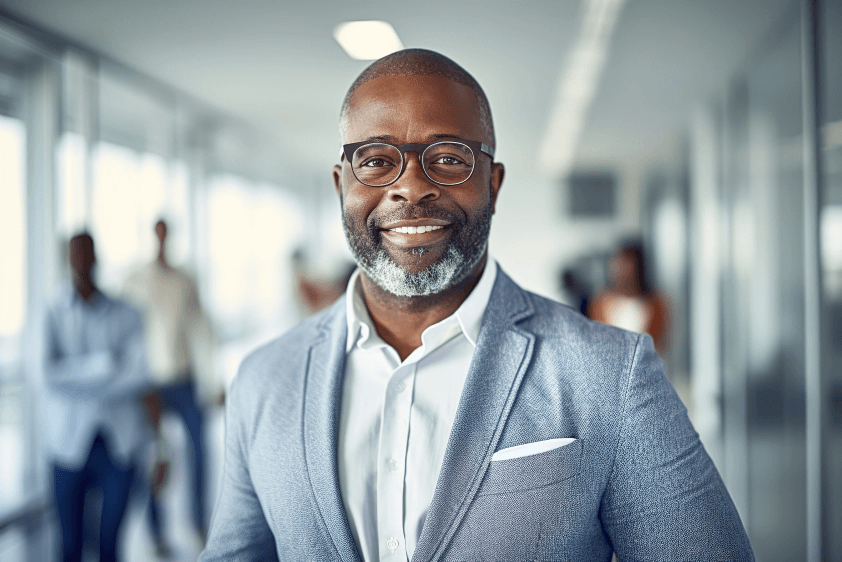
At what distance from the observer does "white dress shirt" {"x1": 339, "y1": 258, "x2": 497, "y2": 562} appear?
95 cm

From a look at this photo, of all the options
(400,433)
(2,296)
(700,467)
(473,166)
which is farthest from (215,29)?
(700,467)

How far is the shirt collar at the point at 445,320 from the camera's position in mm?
1044

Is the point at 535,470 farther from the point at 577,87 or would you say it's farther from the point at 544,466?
the point at 577,87

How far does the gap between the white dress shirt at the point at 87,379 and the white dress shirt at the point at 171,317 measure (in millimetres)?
651

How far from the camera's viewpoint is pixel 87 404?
2.48m

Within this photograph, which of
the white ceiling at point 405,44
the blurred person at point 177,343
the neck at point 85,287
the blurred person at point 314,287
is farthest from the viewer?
the blurred person at point 314,287

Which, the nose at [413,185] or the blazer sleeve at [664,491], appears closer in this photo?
the blazer sleeve at [664,491]

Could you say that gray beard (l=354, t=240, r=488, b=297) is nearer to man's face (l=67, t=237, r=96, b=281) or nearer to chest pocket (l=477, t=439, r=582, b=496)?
chest pocket (l=477, t=439, r=582, b=496)

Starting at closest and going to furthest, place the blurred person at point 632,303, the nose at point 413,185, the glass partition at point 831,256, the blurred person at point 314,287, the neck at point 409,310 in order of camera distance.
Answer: the nose at point 413,185 < the neck at point 409,310 < the glass partition at point 831,256 < the blurred person at point 632,303 < the blurred person at point 314,287

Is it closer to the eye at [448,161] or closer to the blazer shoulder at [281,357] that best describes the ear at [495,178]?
the eye at [448,161]

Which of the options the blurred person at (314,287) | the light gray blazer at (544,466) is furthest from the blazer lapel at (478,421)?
the blurred person at (314,287)

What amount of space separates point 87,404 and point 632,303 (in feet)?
10.6

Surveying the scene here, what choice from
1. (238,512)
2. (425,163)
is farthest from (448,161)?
(238,512)

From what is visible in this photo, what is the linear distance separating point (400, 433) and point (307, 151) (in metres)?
3.12
